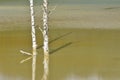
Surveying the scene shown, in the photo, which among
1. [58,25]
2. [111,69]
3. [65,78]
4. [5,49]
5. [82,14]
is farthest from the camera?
[82,14]

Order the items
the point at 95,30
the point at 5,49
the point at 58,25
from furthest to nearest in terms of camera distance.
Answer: the point at 58,25 < the point at 95,30 < the point at 5,49

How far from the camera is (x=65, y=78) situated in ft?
52.7

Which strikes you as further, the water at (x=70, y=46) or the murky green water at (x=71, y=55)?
the water at (x=70, y=46)

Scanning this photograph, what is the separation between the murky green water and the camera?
54.7ft

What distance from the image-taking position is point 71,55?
65.6ft

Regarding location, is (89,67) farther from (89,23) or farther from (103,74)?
(89,23)

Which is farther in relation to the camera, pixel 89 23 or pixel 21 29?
pixel 89 23

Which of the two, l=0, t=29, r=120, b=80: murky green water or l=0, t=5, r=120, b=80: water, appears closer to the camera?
l=0, t=29, r=120, b=80: murky green water

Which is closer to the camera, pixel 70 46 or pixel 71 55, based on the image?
pixel 71 55

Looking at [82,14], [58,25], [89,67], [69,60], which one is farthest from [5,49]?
[82,14]

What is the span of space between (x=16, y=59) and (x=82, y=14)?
594 inches

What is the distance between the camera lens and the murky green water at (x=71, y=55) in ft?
54.7

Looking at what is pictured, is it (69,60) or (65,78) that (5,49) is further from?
(65,78)

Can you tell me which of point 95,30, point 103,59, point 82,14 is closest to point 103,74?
point 103,59
